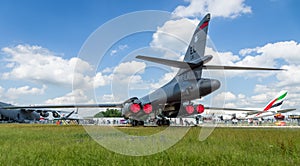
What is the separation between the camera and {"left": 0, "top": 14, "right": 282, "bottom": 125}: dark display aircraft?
58.7 ft

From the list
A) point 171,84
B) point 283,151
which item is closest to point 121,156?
point 283,151

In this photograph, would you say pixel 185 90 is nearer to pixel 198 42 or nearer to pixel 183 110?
pixel 198 42

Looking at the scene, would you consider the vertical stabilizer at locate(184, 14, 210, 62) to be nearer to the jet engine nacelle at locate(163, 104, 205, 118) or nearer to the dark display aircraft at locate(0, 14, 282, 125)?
the dark display aircraft at locate(0, 14, 282, 125)

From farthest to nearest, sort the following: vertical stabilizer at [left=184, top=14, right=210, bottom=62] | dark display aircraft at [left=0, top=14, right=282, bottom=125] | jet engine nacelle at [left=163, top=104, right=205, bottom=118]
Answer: jet engine nacelle at [left=163, top=104, right=205, bottom=118] < dark display aircraft at [left=0, top=14, right=282, bottom=125] < vertical stabilizer at [left=184, top=14, right=210, bottom=62]

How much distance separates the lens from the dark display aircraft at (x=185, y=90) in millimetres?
17891

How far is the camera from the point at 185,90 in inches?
754

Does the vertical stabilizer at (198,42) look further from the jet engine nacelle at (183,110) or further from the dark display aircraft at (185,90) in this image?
the jet engine nacelle at (183,110)

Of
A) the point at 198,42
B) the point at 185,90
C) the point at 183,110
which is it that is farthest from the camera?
the point at 183,110

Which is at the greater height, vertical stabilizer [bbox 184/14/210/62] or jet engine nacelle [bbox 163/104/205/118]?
vertical stabilizer [bbox 184/14/210/62]

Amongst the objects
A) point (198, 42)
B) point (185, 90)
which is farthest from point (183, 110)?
point (198, 42)

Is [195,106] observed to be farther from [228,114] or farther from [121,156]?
[228,114]

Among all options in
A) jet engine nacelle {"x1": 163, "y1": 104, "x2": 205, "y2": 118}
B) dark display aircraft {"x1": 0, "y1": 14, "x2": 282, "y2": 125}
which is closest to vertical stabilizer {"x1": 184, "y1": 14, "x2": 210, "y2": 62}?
dark display aircraft {"x1": 0, "y1": 14, "x2": 282, "y2": 125}

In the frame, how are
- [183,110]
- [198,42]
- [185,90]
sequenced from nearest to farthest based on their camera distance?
[198,42], [185,90], [183,110]

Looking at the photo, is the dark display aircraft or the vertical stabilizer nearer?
the vertical stabilizer
